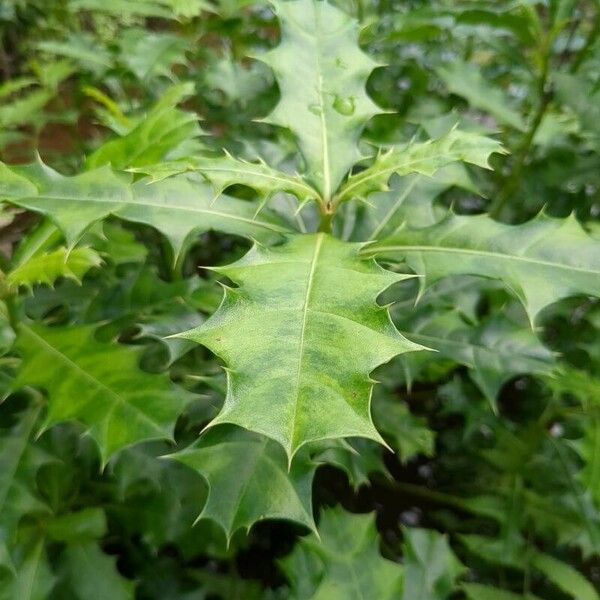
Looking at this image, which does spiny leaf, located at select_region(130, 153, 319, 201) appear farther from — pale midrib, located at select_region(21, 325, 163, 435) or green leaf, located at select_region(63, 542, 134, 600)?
green leaf, located at select_region(63, 542, 134, 600)

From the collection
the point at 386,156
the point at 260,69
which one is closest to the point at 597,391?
the point at 386,156

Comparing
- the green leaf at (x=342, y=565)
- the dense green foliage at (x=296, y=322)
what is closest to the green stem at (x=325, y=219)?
the dense green foliage at (x=296, y=322)

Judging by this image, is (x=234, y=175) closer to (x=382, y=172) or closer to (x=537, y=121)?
(x=382, y=172)

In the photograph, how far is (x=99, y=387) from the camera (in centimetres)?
60

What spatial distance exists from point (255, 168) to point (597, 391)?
507mm

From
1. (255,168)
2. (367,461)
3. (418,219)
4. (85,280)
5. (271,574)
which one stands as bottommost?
(271,574)

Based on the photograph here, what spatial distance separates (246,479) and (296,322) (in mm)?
199

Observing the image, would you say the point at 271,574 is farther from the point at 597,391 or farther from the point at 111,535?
the point at 597,391

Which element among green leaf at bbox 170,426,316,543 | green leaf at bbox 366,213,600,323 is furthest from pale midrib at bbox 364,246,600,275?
green leaf at bbox 170,426,316,543

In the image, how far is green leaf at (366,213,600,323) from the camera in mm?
548

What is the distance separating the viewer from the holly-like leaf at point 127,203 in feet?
1.81

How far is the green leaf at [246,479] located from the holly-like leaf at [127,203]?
181 millimetres

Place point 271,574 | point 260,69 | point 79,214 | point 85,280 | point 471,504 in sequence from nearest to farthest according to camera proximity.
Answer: point 79,214 → point 85,280 → point 471,504 → point 271,574 → point 260,69

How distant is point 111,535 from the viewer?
89 cm
